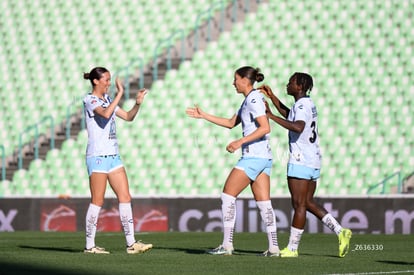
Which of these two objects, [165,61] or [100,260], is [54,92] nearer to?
[165,61]

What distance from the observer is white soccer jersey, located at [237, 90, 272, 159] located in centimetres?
1133

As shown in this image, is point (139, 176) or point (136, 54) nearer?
point (139, 176)

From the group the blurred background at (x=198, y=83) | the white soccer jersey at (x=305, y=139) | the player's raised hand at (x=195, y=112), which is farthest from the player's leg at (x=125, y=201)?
the blurred background at (x=198, y=83)

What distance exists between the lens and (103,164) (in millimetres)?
11719

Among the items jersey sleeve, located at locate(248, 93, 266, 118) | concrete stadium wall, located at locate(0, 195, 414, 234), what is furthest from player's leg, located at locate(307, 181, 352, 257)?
concrete stadium wall, located at locate(0, 195, 414, 234)

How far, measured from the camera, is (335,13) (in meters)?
25.2

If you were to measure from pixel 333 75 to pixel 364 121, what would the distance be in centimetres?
161

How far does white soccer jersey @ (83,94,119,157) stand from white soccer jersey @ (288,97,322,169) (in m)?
1.99

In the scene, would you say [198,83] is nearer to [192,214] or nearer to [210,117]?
[192,214]

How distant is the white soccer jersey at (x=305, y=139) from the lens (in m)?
11.3

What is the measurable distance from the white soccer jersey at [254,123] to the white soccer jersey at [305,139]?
0.96 ft

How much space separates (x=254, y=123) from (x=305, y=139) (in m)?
0.58

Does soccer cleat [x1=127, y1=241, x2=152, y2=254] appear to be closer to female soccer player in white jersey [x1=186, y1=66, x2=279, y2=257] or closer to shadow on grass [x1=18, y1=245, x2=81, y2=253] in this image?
female soccer player in white jersey [x1=186, y1=66, x2=279, y2=257]

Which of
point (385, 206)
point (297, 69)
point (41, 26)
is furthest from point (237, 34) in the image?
point (385, 206)
